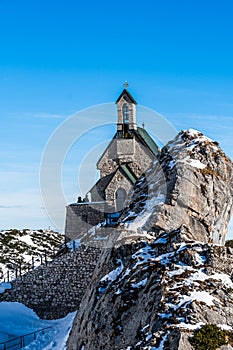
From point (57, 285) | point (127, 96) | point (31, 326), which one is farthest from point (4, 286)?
point (127, 96)

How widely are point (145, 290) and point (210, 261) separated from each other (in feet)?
5.39

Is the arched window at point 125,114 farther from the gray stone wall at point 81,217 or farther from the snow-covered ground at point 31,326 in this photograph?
the snow-covered ground at point 31,326

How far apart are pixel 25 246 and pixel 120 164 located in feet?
41.7

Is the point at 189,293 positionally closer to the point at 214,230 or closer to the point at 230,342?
the point at 230,342

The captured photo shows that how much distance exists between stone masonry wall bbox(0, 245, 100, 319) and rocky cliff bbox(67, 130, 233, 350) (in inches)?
Result: 211

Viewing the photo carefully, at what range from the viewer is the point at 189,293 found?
439 inches

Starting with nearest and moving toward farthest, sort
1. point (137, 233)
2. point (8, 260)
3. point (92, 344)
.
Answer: point (92, 344) < point (137, 233) < point (8, 260)

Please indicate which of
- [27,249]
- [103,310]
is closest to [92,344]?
[103,310]

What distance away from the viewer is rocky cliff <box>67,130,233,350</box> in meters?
10.7

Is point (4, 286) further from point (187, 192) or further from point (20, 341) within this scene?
point (187, 192)

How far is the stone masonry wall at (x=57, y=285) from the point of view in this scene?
24547 mm

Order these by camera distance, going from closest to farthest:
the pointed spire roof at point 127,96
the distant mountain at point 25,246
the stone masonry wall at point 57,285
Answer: the stone masonry wall at point 57,285, the pointed spire roof at point 127,96, the distant mountain at point 25,246

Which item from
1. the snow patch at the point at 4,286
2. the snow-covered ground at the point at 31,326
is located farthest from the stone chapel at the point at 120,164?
the snow-covered ground at the point at 31,326

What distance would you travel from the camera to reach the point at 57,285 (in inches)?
992
